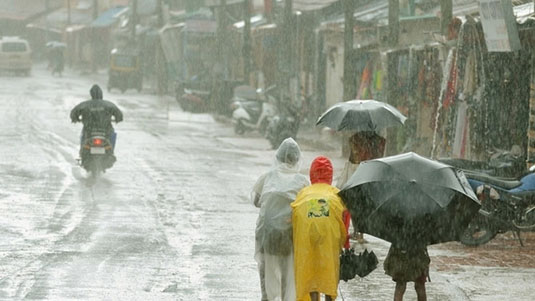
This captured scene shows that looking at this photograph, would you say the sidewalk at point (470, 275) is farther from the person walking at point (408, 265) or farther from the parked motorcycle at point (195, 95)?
the parked motorcycle at point (195, 95)

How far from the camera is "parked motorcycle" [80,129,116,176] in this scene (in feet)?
64.2

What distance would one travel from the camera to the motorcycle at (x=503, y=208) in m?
13.3

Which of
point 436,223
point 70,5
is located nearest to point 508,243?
point 436,223

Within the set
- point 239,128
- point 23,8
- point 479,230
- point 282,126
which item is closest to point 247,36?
point 239,128

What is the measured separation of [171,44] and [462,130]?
35.2m

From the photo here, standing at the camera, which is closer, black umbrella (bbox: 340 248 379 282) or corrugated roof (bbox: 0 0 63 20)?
black umbrella (bbox: 340 248 379 282)

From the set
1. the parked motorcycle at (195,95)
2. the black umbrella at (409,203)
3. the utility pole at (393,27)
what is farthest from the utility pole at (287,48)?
the black umbrella at (409,203)

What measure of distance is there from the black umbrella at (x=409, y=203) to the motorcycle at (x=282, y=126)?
18.6 m

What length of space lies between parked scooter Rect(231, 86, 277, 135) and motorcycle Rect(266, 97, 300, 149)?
2.26 metres

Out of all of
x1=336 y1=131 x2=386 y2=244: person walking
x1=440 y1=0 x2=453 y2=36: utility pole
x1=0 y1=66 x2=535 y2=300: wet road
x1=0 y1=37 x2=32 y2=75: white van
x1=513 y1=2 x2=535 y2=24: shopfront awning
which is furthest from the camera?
x1=0 y1=37 x2=32 y2=75: white van

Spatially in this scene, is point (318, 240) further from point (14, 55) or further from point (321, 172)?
point (14, 55)

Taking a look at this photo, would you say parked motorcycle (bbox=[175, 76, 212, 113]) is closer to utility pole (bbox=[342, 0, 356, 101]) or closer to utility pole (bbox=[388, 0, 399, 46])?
utility pole (bbox=[342, 0, 356, 101])

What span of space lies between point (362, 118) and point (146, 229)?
10.6 ft

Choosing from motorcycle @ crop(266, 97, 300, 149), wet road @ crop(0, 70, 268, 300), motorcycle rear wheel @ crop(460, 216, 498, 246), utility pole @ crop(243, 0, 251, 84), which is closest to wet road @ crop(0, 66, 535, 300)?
wet road @ crop(0, 70, 268, 300)
